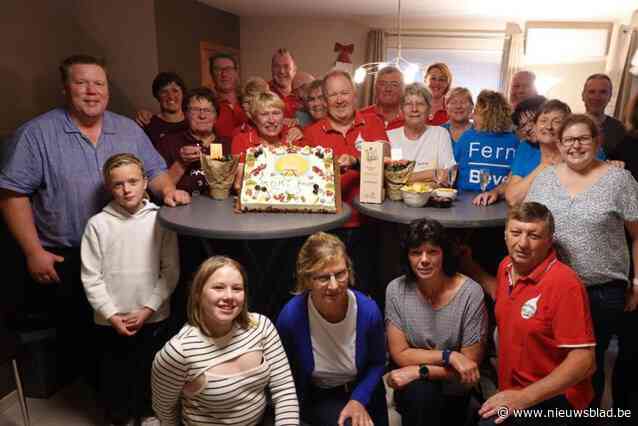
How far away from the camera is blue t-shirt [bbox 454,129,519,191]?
2.63 metres

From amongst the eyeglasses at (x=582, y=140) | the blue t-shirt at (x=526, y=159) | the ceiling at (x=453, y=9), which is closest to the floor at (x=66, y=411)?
the blue t-shirt at (x=526, y=159)

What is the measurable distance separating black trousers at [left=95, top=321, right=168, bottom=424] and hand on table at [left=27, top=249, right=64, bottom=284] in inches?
12.8

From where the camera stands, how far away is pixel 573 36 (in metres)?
7.26

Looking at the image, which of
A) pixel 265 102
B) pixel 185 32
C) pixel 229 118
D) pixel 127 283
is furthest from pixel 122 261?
pixel 185 32

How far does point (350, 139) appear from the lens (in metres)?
2.61

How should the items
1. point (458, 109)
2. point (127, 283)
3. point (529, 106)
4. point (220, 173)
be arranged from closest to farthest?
point (127, 283) < point (220, 173) < point (529, 106) < point (458, 109)

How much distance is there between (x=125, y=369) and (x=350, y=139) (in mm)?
1629

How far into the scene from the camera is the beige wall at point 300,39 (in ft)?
24.4

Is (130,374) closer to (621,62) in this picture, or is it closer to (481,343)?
(481,343)

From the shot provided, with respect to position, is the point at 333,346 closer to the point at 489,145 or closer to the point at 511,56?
the point at 489,145

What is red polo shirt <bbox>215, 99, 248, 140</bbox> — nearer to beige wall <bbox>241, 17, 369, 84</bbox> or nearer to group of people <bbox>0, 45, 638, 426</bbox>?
group of people <bbox>0, 45, 638, 426</bbox>

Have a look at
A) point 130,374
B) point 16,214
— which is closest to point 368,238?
point 130,374

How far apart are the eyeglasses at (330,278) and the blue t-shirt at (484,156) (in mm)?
1332

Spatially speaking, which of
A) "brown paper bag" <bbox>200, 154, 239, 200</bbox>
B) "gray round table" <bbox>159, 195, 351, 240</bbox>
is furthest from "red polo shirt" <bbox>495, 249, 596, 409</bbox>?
"brown paper bag" <bbox>200, 154, 239, 200</bbox>
